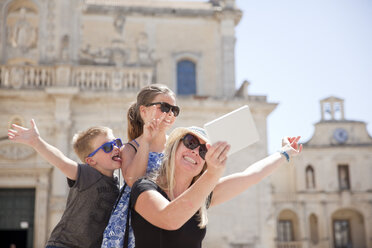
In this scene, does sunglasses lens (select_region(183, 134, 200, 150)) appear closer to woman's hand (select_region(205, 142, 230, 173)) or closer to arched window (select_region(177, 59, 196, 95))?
woman's hand (select_region(205, 142, 230, 173))

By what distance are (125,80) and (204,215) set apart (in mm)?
12742

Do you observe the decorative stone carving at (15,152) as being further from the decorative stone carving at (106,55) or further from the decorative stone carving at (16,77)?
the decorative stone carving at (106,55)

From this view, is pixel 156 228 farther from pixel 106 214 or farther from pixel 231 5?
pixel 231 5

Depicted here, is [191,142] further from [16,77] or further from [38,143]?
[16,77]

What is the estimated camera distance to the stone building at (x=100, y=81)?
1423 centimetres

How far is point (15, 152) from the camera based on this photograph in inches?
565

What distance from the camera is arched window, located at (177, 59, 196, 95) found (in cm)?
1747

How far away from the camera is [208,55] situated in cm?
1747

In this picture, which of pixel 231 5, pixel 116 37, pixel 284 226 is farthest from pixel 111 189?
pixel 284 226

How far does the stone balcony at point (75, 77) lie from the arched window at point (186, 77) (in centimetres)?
231

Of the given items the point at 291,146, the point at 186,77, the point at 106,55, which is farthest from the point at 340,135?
the point at 291,146

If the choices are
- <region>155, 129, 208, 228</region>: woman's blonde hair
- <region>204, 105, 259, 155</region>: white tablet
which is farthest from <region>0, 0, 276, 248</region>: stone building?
<region>204, 105, 259, 155</region>: white tablet

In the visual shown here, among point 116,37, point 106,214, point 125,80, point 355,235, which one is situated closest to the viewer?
point 106,214

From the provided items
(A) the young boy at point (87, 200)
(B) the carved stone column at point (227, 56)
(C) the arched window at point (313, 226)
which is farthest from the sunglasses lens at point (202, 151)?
(C) the arched window at point (313, 226)
